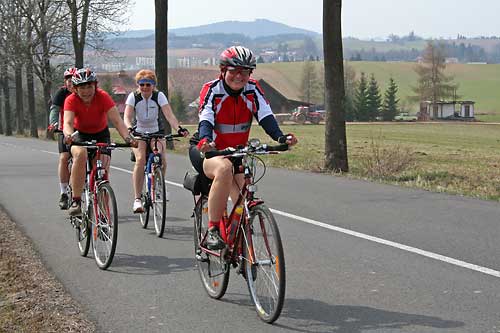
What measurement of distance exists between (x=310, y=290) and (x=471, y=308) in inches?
50.2

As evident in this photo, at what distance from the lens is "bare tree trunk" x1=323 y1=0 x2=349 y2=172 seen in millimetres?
17359

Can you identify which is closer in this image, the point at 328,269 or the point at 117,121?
the point at 328,269

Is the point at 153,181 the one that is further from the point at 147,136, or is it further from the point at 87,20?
the point at 87,20

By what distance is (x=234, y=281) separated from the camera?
6.78 m

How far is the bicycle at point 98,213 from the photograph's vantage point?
24.7 feet

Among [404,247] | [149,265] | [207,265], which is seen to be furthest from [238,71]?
[404,247]

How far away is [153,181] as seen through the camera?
9.98 m

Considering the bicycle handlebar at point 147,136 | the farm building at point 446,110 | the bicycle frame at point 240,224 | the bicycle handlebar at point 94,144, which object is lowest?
A: the farm building at point 446,110

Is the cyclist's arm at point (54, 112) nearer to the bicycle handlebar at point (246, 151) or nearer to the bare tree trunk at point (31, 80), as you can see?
the bicycle handlebar at point (246, 151)

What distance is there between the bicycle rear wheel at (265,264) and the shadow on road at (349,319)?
184 mm

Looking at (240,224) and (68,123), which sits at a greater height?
(68,123)

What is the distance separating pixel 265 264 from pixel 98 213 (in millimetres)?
2910

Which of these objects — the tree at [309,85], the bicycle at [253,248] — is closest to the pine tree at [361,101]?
the tree at [309,85]

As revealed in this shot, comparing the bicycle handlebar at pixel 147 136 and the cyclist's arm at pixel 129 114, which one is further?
the cyclist's arm at pixel 129 114
